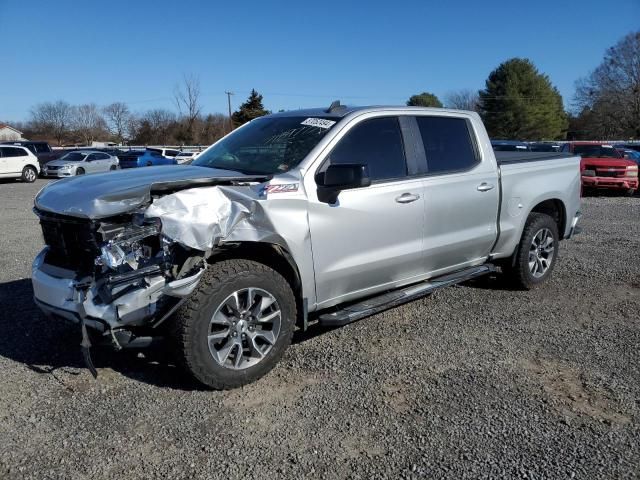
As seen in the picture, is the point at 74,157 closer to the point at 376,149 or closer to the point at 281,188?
the point at 376,149

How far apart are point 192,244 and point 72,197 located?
91cm

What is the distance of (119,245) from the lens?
3172mm

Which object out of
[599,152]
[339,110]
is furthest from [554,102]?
[339,110]

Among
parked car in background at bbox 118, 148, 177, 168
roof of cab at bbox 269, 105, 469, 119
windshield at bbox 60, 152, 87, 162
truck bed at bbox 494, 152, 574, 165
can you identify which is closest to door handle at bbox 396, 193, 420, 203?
roof of cab at bbox 269, 105, 469, 119

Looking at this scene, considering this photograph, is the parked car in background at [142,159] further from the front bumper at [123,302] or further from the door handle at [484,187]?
the front bumper at [123,302]

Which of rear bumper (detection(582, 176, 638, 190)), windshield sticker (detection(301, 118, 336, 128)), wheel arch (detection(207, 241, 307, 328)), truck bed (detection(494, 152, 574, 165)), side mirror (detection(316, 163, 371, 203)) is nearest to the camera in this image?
wheel arch (detection(207, 241, 307, 328))

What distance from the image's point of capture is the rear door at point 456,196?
4562mm

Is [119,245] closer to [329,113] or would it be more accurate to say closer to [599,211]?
[329,113]

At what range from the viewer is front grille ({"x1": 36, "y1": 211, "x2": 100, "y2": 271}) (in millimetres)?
3287

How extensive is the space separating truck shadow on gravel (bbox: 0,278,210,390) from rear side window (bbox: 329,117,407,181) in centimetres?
195

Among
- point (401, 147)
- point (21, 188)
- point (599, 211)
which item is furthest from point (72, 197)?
point (21, 188)

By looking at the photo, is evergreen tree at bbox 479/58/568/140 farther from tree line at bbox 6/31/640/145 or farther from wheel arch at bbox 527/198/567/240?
wheel arch at bbox 527/198/567/240

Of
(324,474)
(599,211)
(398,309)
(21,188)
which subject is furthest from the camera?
(21,188)

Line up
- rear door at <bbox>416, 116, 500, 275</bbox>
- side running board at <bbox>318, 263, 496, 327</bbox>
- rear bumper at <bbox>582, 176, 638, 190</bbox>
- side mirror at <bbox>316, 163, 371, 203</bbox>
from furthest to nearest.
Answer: rear bumper at <bbox>582, 176, 638, 190</bbox>, rear door at <bbox>416, 116, 500, 275</bbox>, side running board at <bbox>318, 263, 496, 327</bbox>, side mirror at <bbox>316, 163, 371, 203</bbox>
